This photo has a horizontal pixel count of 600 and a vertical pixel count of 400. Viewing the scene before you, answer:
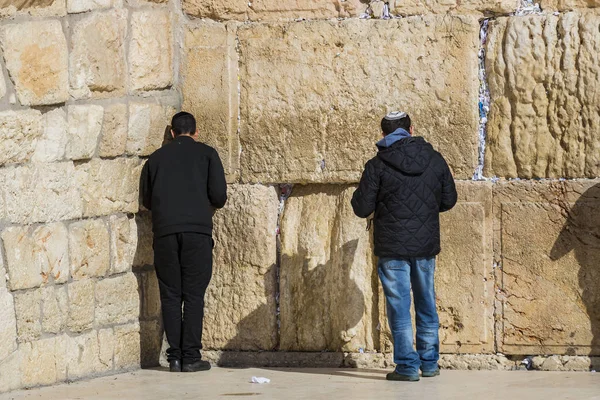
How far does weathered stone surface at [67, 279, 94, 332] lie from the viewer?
304 inches

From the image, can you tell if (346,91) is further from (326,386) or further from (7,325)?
(7,325)

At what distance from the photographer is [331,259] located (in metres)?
8.38

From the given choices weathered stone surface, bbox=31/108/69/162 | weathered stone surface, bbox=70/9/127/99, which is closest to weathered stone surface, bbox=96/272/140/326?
weathered stone surface, bbox=31/108/69/162

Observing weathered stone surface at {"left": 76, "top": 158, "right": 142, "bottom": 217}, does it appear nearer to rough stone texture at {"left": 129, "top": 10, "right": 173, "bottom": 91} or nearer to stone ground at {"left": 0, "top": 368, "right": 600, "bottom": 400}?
rough stone texture at {"left": 129, "top": 10, "right": 173, "bottom": 91}

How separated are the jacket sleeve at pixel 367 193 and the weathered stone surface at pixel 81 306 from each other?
183 centimetres

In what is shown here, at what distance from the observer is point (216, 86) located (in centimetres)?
855

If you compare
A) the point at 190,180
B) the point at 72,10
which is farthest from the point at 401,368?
the point at 72,10

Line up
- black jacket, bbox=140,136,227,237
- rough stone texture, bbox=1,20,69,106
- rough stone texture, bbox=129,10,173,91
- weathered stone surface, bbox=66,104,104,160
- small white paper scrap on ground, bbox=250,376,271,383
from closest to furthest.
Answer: rough stone texture, bbox=1,20,69,106 < small white paper scrap on ground, bbox=250,376,271,383 < weathered stone surface, bbox=66,104,104,160 < black jacket, bbox=140,136,227,237 < rough stone texture, bbox=129,10,173,91

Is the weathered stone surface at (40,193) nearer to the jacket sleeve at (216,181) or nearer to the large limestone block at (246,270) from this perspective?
the jacket sleeve at (216,181)

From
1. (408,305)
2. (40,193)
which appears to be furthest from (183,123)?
(408,305)

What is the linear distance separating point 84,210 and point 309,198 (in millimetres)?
1585

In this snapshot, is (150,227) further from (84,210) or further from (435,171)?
(435,171)

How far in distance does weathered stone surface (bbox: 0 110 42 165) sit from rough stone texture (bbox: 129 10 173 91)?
104 centimetres

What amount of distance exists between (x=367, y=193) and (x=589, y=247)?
160cm
